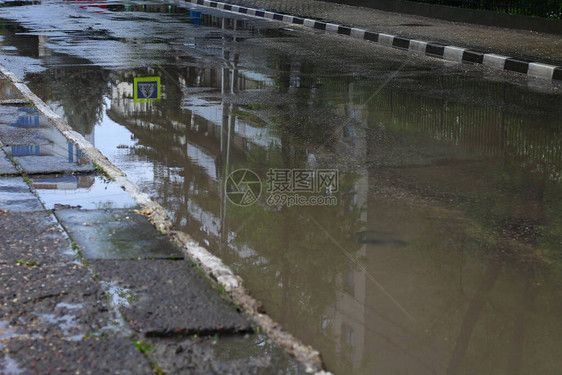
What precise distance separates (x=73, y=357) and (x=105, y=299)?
559 millimetres

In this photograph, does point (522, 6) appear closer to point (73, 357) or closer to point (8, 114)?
point (8, 114)

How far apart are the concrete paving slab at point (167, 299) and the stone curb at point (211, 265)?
73 millimetres

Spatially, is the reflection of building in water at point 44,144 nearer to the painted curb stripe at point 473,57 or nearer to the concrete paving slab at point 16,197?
the concrete paving slab at point 16,197

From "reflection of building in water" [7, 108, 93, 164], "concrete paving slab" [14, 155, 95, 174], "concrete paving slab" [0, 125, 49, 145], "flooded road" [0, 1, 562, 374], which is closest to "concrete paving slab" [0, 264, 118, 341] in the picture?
"flooded road" [0, 1, 562, 374]

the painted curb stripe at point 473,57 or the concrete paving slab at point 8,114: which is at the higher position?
→ the painted curb stripe at point 473,57

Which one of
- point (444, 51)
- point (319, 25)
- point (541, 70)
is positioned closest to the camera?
point (541, 70)

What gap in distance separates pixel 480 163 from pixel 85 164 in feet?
10.3

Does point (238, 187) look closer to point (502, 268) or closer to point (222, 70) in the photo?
point (502, 268)


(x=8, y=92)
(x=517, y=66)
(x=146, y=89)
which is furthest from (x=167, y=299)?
(x=517, y=66)

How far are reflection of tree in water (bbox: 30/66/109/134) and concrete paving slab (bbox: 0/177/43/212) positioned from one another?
81.8 inches

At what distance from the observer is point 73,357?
3.15m

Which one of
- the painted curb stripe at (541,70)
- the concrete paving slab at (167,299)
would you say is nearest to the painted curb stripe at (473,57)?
the painted curb stripe at (541,70)

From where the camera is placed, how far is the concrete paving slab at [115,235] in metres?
4.29

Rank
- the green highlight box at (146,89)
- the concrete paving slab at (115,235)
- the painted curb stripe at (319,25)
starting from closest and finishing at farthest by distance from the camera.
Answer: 1. the concrete paving slab at (115,235)
2. the green highlight box at (146,89)
3. the painted curb stripe at (319,25)
